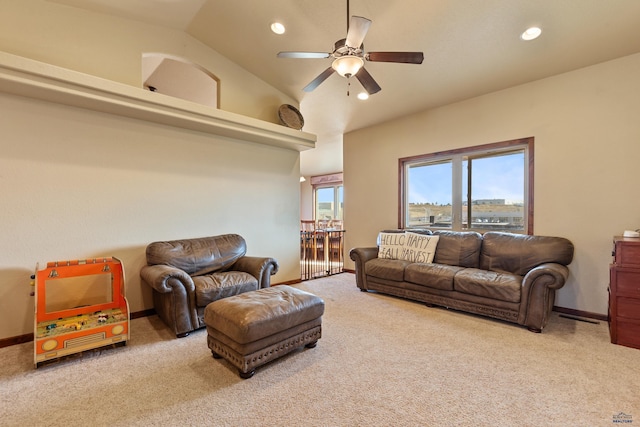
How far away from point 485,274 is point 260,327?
270 cm

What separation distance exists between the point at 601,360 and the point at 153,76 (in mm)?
7075

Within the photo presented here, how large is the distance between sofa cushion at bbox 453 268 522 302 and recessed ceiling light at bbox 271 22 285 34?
3.62 metres

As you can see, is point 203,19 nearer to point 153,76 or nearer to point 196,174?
point 196,174

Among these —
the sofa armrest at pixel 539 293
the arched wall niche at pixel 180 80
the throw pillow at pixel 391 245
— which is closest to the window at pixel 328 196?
the arched wall niche at pixel 180 80

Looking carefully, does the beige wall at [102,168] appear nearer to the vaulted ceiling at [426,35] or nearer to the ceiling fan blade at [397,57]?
the vaulted ceiling at [426,35]

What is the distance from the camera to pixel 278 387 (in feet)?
6.53

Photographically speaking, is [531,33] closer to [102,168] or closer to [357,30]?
[357,30]

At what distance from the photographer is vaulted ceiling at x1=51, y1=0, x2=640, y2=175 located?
8.92ft

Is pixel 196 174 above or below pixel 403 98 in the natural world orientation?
below

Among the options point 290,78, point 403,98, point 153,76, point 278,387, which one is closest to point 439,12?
point 403,98

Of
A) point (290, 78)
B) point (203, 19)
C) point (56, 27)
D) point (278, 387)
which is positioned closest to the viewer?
point (278, 387)

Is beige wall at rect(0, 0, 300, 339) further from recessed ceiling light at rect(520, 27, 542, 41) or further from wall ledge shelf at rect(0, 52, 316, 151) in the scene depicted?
recessed ceiling light at rect(520, 27, 542, 41)

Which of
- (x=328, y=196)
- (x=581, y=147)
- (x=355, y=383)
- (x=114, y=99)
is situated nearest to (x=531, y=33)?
(x=581, y=147)

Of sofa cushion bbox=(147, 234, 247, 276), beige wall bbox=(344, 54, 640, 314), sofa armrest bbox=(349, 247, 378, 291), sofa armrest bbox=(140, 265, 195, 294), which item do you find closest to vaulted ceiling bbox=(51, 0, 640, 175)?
beige wall bbox=(344, 54, 640, 314)
